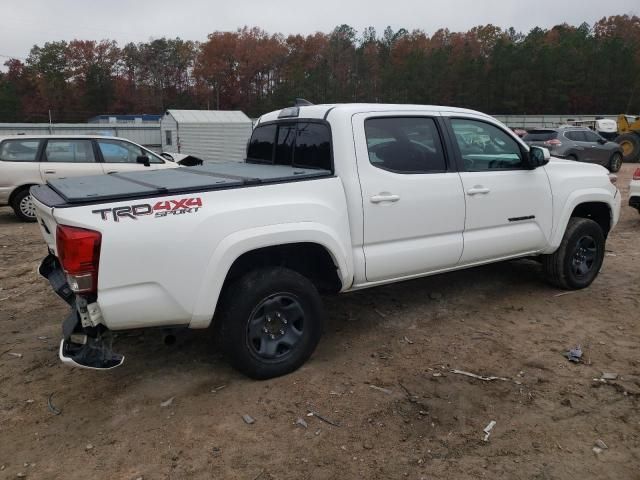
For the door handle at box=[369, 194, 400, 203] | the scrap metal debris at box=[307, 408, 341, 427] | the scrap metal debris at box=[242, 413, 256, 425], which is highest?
the door handle at box=[369, 194, 400, 203]

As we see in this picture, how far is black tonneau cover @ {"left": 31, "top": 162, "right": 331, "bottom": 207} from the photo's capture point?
2.96 metres

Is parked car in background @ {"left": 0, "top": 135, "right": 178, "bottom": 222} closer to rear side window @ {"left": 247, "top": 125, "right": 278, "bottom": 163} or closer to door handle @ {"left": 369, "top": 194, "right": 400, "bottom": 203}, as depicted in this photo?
rear side window @ {"left": 247, "top": 125, "right": 278, "bottom": 163}

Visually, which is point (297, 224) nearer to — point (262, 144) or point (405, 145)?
point (405, 145)

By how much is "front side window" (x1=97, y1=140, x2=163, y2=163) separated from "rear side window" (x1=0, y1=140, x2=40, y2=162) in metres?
1.13

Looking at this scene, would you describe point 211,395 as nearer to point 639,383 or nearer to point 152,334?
point 152,334

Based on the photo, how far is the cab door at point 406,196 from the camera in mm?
3807

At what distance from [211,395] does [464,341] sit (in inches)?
80.1

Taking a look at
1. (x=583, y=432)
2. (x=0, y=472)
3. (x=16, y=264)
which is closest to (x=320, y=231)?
(x=583, y=432)

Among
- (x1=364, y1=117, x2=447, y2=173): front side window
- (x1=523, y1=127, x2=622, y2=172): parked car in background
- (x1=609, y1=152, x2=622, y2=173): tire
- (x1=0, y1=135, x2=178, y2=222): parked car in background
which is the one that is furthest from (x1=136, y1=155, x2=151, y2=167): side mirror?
(x1=609, y1=152, x2=622, y2=173): tire

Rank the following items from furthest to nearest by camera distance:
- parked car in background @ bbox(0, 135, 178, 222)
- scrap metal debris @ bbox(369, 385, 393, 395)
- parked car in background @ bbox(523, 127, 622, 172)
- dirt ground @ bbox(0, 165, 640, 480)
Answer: parked car in background @ bbox(523, 127, 622, 172), parked car in background @ bbox(0, 135, 178, 222), scrap metal debris @ bbox(369, 385, 393, 395), dirt ground @ bbox(0, 165, 640, 480)

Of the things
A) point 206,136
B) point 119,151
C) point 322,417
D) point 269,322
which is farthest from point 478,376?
point 206,136

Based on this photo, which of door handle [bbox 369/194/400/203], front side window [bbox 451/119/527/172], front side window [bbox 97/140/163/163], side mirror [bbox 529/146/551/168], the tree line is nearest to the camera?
door handle [bbox 369/194/400/203]

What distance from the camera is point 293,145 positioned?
430cm

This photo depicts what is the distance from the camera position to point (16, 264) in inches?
264
